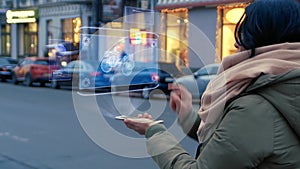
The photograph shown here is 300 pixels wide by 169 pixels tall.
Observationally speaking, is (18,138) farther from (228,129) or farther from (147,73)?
(228,129)

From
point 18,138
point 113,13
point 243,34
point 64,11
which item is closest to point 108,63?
point 243,34

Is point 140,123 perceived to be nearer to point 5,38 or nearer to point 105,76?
point 105,76

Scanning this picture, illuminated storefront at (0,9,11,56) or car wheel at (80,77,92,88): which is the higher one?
illuminated storefront at (0,9,11,56)

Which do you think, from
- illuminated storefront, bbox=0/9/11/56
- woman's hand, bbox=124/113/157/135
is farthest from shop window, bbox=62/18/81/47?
illuminated storefront, bbox=0/9/11/56

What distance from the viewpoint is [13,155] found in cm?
718

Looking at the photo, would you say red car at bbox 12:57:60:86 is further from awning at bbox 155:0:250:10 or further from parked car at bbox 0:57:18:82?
awning at bbox 155:0:250:10

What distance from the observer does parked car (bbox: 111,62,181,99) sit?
6.50 feet

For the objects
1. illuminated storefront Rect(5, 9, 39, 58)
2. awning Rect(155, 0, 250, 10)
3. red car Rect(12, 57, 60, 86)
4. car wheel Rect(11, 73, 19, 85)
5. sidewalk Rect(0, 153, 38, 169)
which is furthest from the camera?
illuminated storefront Rect(5, 9, 39, 58)

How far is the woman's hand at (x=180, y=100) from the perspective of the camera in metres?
2.00

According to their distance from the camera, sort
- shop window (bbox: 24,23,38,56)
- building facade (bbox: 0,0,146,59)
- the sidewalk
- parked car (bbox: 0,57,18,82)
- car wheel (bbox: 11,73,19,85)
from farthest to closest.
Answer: shop window (bbox: 24,23,38,56), parked car (bbox: 0,57,18,82), building facade (bbox: 0,0,146,59), car wheel (bbox: 11,73,19,85), the sidewalk

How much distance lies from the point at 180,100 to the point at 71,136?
23.1 ft

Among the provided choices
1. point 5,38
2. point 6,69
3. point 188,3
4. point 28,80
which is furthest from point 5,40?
point 188,3

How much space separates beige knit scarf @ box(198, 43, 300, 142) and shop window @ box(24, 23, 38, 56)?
1381 inches

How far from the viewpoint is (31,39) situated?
36.0m
